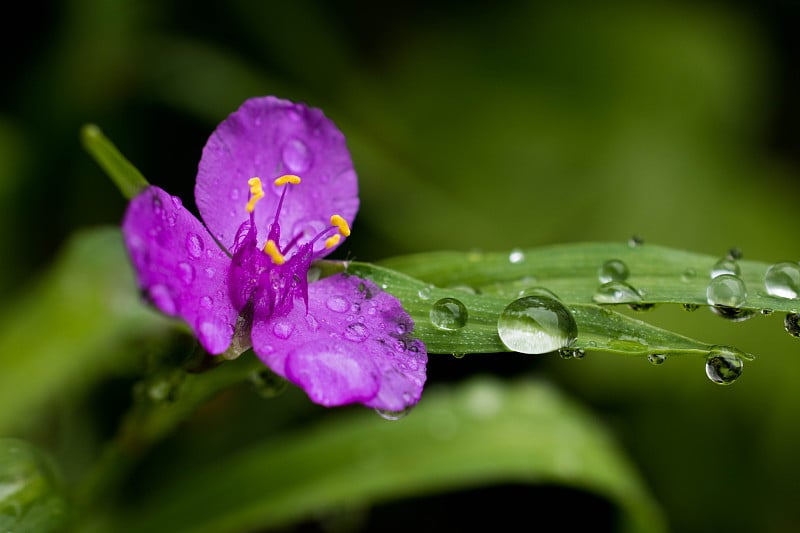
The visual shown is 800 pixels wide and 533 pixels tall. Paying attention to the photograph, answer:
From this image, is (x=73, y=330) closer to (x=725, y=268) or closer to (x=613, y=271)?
(x=613, y=271)

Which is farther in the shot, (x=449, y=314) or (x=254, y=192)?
(x=254, y=192)

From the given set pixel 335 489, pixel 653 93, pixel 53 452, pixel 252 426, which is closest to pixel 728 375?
pixel 335 489

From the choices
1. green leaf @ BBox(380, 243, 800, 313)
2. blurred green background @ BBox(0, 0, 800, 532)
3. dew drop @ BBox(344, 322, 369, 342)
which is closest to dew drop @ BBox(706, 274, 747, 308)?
green leaf @ BBox(380, 243, 800, 313)

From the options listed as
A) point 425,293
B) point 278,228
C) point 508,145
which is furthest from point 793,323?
point 508,145

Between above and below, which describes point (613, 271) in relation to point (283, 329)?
above

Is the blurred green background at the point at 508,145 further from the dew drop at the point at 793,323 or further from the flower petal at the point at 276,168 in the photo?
the dew drop at the point at 793,323

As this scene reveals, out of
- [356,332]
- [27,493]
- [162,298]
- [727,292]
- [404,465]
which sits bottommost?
[27,493]

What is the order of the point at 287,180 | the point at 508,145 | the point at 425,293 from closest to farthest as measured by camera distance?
the point at 425,293, the point at 287,180, the point at 508,145
